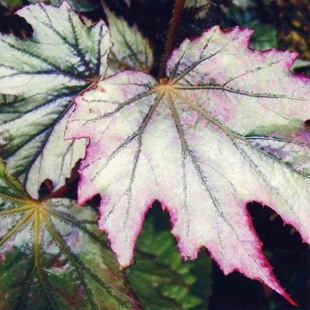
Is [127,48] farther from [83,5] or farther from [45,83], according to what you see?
[45,83]

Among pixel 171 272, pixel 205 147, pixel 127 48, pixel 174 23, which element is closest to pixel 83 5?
pixel 127 48

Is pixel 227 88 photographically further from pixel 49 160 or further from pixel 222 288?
pixel 222 288

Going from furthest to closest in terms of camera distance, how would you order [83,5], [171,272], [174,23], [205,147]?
[171,272], [83,5], [174,23], [205,147]

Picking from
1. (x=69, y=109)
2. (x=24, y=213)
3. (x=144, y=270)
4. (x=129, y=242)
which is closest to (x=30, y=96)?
(x=69, y=109)

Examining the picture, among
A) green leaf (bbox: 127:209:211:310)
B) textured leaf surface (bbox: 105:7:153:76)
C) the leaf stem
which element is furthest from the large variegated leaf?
green leaf (bbox: 127:209:211:310)

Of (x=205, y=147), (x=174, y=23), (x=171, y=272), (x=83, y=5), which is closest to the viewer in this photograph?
(x=205, y=147)

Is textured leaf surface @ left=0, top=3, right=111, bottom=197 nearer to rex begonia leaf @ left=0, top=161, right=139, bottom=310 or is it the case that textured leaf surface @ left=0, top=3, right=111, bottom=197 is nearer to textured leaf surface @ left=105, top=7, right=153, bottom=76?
rex begonia leaf @ left=0, top=161, right=139, bottom=310
